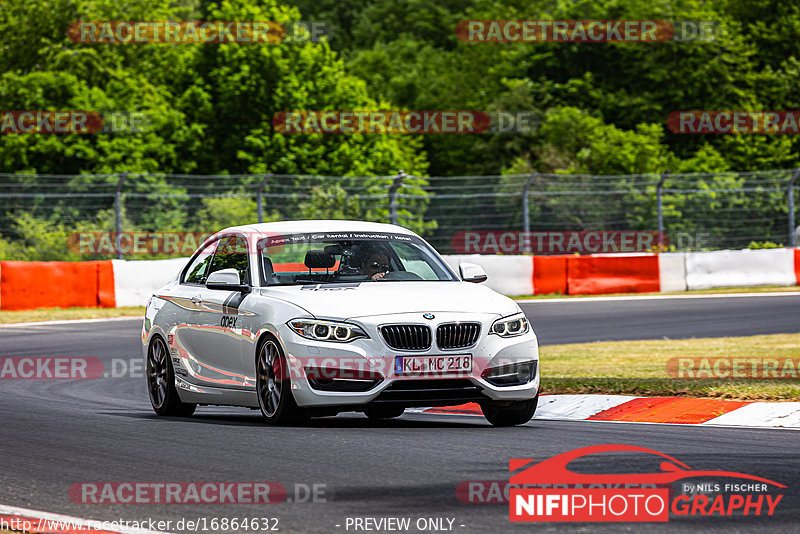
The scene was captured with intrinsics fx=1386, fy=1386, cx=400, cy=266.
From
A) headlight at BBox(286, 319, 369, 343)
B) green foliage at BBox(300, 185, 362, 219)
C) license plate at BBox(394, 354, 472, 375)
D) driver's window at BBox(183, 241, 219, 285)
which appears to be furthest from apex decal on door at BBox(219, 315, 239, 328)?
green foliage at BBox(300, 185, 362, 219)

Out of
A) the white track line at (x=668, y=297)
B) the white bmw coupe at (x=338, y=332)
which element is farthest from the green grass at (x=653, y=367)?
the white track line at (x=668, y=297)

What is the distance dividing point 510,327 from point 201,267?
9.77ft

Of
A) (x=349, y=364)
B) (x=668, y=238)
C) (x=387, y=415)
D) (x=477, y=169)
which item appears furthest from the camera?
(x=477, y=169)

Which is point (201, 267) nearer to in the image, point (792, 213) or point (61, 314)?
point (61, 314)

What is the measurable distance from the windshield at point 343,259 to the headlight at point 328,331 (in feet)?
2.94

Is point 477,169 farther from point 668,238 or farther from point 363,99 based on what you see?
point 668,238

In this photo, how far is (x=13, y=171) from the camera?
43281 mm

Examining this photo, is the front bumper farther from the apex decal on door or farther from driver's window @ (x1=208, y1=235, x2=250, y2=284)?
driver's window @ (x1=208, y1=235, x2=250, y2=284)

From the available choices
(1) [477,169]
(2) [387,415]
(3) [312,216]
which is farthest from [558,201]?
(1) [477,169]

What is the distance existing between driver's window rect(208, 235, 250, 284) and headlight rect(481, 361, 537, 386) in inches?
79.7

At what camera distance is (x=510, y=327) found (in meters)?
9.37

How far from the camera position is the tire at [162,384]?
10.9 meters

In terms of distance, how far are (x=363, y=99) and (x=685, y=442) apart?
135 feet

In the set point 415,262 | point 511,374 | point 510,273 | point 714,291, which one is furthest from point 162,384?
point 714,291
